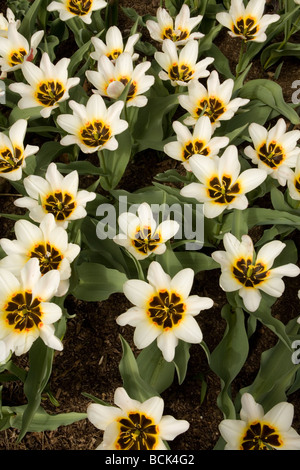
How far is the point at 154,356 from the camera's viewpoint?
70.4 inches

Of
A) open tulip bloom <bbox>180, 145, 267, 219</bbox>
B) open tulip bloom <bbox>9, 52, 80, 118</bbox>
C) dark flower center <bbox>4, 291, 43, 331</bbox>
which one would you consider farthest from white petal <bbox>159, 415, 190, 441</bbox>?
open tulip bloom <bbox>9, 52, 80, 118</bbox>

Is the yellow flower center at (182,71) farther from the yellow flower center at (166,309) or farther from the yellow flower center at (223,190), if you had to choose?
the yellow flower center at (166,309)

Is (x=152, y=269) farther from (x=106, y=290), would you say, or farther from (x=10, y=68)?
(x=10, y=68)

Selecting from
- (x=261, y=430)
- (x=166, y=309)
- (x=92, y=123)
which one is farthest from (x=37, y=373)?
(x=92, y=123)

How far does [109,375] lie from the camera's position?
2.02m

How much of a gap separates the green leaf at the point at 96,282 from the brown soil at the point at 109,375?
0.32 feet

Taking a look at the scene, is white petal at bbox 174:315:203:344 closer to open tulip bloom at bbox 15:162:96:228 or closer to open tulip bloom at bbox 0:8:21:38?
open tulip bloom at bbox 15:162:96:228

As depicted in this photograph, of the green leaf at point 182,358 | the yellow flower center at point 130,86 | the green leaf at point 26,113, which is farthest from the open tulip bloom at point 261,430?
the green leaf at point 26,113

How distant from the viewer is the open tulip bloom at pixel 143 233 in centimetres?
175

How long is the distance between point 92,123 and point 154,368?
97cm

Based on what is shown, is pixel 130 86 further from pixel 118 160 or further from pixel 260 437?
pixel 260 437
